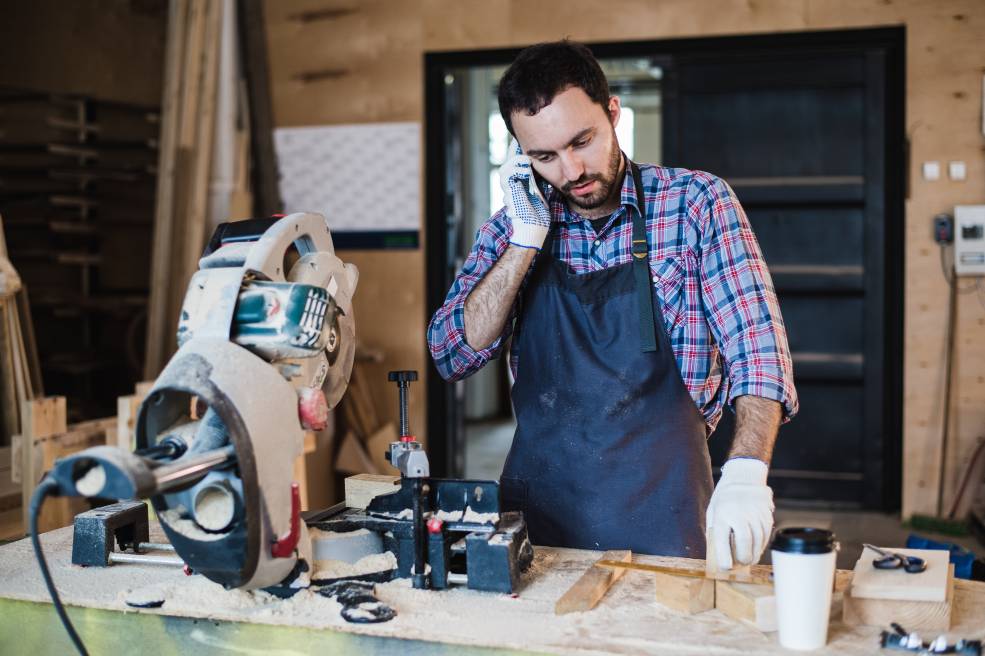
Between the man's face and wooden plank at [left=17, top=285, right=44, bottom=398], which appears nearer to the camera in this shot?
the man's face

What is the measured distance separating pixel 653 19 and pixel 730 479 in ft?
12.1

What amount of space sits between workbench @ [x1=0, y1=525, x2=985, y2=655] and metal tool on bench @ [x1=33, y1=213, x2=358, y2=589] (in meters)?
0.08

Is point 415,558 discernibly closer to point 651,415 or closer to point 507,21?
point 651,415

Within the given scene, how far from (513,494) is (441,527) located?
0.53m

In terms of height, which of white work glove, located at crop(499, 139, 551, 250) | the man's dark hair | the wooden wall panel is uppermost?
the wooden wall panel

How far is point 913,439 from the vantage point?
190 inches

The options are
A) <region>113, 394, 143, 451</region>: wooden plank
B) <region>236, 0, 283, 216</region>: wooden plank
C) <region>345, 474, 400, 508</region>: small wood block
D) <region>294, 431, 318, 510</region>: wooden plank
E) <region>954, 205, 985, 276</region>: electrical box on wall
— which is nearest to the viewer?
<region>345, 474, 400, 508</region>: small wood block

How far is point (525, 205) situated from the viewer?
2.01 metres

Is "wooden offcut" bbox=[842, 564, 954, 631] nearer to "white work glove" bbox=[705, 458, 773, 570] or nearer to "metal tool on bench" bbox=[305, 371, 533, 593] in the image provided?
"white work glove" bbox=[705, 458, 773, 570]

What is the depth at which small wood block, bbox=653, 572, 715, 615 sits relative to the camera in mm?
1383

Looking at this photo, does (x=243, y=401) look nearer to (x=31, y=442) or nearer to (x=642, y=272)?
(x=642, y=272)

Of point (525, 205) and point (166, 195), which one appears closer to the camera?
point (525, 205)

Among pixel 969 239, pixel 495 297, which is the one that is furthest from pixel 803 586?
pixel 969 239

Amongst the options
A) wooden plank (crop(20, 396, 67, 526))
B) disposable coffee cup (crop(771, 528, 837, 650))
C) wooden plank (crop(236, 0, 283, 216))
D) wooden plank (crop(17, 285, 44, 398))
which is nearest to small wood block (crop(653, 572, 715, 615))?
disposable coffee cup (crop(771, 528, 837, 650))
